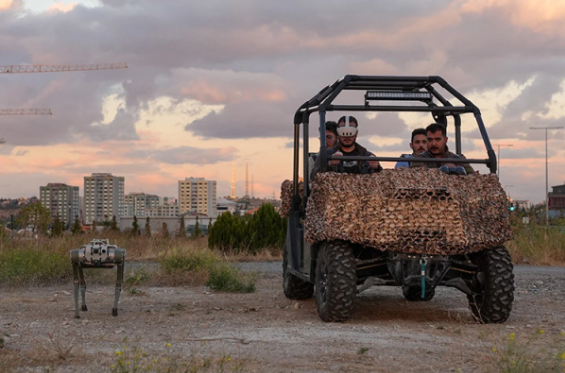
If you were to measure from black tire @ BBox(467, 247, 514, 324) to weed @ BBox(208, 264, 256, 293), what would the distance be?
4.92 m

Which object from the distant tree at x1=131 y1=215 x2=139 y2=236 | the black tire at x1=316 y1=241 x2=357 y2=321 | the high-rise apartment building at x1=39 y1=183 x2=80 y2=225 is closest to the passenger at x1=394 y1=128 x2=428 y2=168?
the black tire at x1=316 y1=241 x2=357 y2=321

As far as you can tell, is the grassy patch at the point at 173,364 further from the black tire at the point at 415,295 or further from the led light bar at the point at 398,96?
the black tire at the point at 415,295

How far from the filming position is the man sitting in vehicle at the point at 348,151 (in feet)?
32.9

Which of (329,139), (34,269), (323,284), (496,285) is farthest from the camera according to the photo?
(34,269)

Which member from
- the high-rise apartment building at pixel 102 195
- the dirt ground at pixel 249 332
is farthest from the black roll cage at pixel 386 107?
the high-rise apartment building at pixel 102 195

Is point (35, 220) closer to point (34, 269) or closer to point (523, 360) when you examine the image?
point (34, 269)

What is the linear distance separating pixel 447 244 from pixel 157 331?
3231 millimetres

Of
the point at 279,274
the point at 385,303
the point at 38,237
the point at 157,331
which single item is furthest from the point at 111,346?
the point at 38,237

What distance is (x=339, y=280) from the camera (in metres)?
9.01

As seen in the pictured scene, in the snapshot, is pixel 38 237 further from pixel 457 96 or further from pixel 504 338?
pixel 504 338

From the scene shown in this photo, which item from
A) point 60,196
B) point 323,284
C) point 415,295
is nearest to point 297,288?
point 415,295

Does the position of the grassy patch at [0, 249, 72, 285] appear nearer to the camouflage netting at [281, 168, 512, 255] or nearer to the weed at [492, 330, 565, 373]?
the camouflage netting at [281, 168, 512, 255]

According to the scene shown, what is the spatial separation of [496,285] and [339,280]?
179 centimetres

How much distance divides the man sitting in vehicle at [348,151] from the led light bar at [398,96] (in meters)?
0.40
